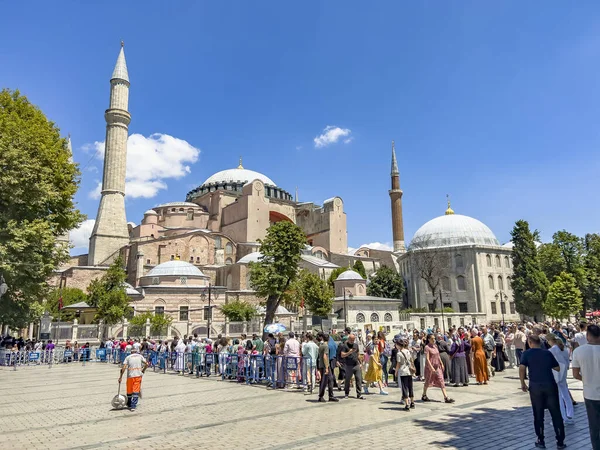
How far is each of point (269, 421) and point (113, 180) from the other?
39.6m

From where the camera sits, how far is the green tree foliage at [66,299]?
30.7 metres

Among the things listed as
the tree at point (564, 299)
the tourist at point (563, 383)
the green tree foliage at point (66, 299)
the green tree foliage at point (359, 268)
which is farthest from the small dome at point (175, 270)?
the tourist at point (563, 383)

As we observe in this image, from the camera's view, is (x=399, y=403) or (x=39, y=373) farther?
(x=39, y=373)

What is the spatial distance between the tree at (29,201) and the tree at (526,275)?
1410 inches

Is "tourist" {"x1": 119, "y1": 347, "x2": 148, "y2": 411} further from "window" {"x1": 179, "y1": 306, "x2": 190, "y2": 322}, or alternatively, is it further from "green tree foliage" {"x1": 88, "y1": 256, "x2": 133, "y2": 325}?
"window" {"x1": 179, "y1": 306, "x2": 190, "y2": 322}

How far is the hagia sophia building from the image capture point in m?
34.2

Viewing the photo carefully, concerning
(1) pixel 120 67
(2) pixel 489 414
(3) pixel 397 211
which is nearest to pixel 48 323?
(2) pixel 489 414

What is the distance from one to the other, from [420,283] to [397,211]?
44.5ft

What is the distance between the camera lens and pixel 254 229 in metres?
47.2

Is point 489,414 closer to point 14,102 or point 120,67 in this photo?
point 14,102

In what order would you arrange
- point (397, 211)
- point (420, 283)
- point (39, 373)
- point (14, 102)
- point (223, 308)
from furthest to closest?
point (397, 211)
point (420, 283)
point (223, 308)
point (14, 102)
point (39, 373)

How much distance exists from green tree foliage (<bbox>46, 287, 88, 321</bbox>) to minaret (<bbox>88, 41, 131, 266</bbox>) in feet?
19.9

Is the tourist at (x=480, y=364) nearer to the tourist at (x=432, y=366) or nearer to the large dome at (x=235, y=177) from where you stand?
the tourist at (x=432, y=366)

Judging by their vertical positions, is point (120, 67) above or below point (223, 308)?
above
